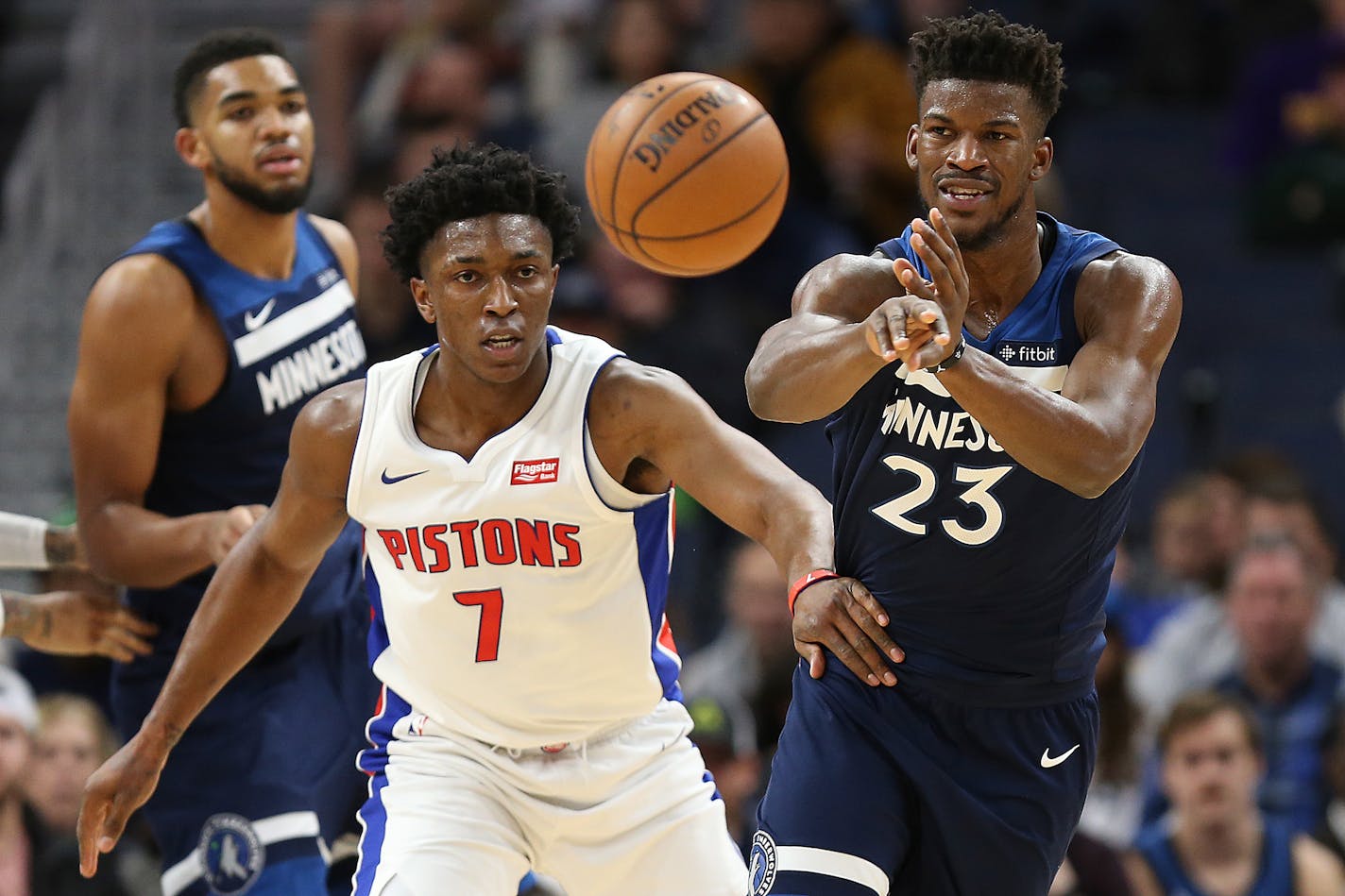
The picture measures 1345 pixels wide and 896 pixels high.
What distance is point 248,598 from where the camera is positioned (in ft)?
16.1

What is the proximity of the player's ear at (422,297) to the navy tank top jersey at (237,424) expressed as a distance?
0.98 meters

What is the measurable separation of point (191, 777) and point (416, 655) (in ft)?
3.67

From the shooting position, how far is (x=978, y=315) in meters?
4.29

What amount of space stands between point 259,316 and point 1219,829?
3.97 meters

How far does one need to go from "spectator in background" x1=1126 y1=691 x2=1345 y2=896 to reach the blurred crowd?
2 cm

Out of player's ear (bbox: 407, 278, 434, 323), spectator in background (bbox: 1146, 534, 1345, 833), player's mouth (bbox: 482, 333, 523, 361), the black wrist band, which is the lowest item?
spectator in background (bbox: 1146, 534, 1345, 833)

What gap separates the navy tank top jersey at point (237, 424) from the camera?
563 cm

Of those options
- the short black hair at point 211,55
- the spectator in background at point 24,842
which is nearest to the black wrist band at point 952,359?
the short black hair at point 211,55

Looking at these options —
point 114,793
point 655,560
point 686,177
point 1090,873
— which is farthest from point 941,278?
point 1090,873

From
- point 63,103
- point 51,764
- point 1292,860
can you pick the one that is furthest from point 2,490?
point 1292,860

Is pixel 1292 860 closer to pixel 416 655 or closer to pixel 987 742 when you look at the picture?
pixel 987 742

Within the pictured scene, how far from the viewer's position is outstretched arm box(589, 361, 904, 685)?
14.0ft

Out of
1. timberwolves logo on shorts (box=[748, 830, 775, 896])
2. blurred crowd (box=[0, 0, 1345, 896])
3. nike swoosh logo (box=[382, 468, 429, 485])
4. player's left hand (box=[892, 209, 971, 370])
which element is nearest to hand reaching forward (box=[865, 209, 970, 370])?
player's left hand (box=[892, 209, 971, 370])

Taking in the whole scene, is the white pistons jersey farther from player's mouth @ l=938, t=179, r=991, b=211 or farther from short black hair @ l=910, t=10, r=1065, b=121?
short black hair @ l=910, t=10, r=1065, b=121
